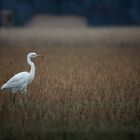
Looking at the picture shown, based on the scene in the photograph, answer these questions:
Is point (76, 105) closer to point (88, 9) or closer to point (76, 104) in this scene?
point (76, 104)

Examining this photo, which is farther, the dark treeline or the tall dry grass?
the dark treeline

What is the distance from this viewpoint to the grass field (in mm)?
8000

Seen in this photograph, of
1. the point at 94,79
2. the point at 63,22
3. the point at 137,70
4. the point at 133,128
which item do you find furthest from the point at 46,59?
the point at 63,22

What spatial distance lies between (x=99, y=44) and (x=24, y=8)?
24949mm

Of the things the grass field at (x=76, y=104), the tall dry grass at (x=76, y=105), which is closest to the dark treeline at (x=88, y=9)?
the grass field at (x=76, y=104)

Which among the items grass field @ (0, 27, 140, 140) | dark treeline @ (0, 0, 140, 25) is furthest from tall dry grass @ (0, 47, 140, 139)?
dark treeline @ (0, 0, 140, 25)

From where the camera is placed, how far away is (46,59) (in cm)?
1906

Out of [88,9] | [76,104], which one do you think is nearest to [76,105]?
[76,104]

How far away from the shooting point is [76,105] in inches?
380

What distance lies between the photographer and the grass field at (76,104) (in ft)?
26.2

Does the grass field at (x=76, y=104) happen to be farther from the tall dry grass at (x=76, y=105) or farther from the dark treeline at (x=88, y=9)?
the dark treeline at (x=88, y=9)

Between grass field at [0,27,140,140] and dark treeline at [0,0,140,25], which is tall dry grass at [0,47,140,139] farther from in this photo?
dark treeline at [0,0,140,25]

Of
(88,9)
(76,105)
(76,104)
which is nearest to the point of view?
(76,105)

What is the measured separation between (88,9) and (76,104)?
4067 cm
